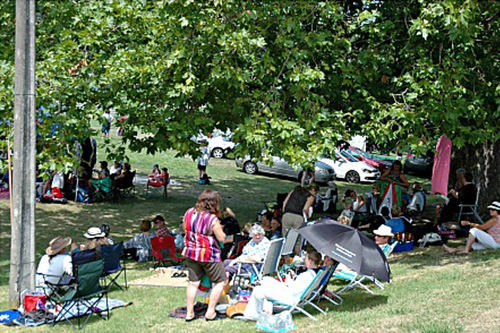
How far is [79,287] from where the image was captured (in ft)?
27.6

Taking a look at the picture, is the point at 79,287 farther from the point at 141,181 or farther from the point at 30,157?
the point at 141,181

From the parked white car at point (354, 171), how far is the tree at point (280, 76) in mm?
15321

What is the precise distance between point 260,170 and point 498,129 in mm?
17369

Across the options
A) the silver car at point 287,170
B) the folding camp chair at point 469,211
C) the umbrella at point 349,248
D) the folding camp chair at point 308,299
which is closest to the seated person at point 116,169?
the silver car at point 287,170

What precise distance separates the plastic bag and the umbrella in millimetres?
1017

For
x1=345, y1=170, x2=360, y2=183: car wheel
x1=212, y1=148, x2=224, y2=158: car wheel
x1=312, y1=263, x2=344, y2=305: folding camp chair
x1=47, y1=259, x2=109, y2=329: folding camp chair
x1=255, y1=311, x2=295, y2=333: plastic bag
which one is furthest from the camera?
x1=212, y1=148, x2=224, y2=158: car wheel

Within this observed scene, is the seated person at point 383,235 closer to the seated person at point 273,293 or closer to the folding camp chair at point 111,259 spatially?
the seated person at point 273,293

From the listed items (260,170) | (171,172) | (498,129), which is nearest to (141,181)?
(171,172)

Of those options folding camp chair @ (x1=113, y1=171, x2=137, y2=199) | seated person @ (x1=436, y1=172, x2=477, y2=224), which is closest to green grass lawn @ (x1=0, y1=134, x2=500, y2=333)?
seated person @ (x1=436, y1=172, x2=477, y2=224)

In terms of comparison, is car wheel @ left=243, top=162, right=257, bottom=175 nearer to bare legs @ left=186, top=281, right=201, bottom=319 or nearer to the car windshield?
the car windshield

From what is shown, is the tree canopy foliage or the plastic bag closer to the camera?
the plastic bag

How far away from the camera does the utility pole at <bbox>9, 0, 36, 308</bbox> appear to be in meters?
8.94

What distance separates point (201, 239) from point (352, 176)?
827 inches

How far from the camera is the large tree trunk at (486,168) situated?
15.6m
